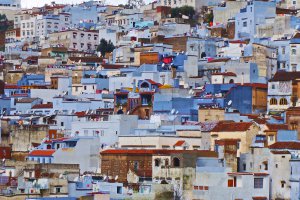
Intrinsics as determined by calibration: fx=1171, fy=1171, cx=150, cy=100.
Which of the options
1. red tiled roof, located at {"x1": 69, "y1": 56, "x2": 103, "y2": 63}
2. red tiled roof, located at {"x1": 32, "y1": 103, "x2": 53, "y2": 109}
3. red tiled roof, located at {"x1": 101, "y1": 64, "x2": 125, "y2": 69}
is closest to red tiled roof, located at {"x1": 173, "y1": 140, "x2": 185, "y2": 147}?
red tiled roof, located at {"x1": 32, "y1": 103, "x2": 53, "y2": 109}

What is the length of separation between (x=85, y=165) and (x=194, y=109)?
7.58 metres

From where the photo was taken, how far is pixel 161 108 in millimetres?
53281

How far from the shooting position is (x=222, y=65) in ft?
199

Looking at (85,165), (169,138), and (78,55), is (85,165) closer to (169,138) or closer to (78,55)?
(169,138)

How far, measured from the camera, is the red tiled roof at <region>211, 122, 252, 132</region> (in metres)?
46.3

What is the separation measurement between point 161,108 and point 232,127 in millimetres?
7102

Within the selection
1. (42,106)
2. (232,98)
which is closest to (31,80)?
(42,106)

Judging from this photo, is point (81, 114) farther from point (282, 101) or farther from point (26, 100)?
point (282, 101)

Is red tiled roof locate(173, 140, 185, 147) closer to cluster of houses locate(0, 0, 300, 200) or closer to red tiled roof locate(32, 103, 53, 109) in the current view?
cluster of houses locate(0, 0, 300, 200)

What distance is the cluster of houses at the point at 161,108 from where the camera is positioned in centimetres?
4234

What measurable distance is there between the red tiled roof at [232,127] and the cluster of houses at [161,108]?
87mm

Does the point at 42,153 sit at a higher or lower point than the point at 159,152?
lower

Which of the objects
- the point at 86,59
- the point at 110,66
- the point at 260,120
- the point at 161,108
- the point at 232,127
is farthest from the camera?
the point at 86,59

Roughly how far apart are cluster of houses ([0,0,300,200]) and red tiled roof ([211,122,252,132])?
0.29ft
